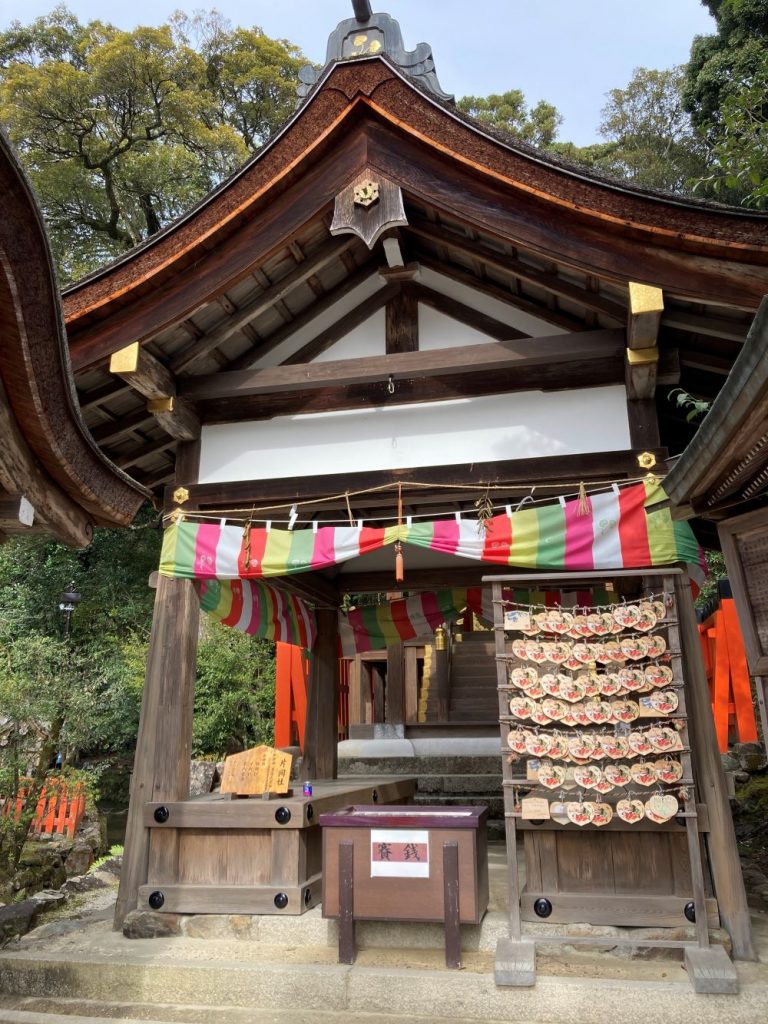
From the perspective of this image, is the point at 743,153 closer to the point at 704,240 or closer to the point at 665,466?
the point at 704,240

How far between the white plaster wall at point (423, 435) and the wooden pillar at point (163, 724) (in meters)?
1.29

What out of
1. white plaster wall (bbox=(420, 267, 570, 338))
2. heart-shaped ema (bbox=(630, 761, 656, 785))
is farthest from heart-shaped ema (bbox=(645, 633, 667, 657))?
white plaster wall (bbox=(420, 267, 570, 338))

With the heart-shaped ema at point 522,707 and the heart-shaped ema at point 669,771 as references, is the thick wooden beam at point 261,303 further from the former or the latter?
the heart-shaped ema at point 669,771

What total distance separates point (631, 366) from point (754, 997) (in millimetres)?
4257

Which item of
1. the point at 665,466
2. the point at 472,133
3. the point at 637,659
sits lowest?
the point at 637,659

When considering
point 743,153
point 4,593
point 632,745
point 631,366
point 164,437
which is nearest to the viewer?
point 743,153

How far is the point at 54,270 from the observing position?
2.95 meters

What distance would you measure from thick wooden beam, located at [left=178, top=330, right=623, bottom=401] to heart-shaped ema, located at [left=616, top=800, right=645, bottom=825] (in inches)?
133

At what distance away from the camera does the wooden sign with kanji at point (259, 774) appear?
19.4 ft

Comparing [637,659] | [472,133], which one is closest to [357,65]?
[472,133]

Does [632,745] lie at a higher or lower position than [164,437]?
lower

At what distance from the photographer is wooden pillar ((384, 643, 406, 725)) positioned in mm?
12445

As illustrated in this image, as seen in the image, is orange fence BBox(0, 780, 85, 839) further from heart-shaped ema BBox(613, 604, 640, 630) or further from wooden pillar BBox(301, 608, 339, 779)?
heart-shaped ema BBox(613, 604, 640, 630)

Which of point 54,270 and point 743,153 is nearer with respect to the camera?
point 54,270
